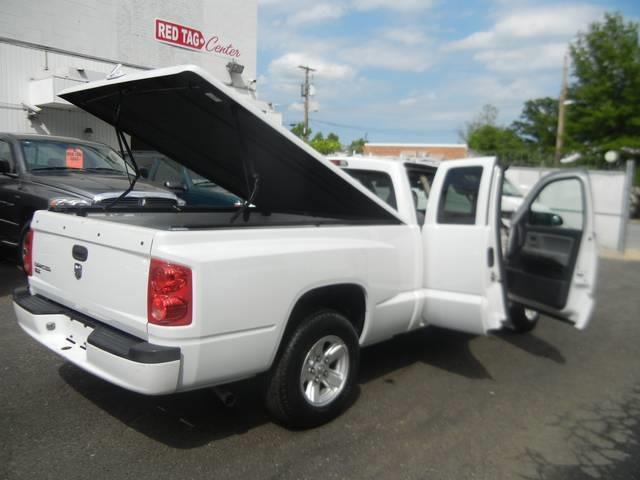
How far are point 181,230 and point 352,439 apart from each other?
1.72m

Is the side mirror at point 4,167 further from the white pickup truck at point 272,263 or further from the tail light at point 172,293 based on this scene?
the tail light at point 172,293

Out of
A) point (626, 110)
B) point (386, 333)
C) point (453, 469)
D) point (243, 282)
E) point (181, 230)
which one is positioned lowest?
point (453, 469)

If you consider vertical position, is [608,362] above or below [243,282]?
below

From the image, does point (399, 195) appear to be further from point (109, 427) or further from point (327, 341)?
point (109, 427)

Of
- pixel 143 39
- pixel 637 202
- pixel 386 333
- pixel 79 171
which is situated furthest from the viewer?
pixel 637 202

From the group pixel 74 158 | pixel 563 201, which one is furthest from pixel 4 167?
pixel 563 201

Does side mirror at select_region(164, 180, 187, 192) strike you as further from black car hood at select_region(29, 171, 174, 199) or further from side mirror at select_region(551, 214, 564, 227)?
side mirror at select_region(551, 214, 564, 227)

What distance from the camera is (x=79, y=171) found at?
7.51m

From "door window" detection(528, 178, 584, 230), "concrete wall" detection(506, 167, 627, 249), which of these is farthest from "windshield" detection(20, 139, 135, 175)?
"concrete wall" detection(506, 167, 627, 249)

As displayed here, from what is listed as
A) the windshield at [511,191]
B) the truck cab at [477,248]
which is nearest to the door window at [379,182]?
the truck cab at [477,248]

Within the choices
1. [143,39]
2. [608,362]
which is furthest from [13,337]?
[143,39]

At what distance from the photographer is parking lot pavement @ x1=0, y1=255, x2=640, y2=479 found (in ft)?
10.2

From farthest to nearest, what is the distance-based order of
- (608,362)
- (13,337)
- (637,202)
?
(637,202)
(608,362)
(13,337)

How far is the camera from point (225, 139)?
156 inches
